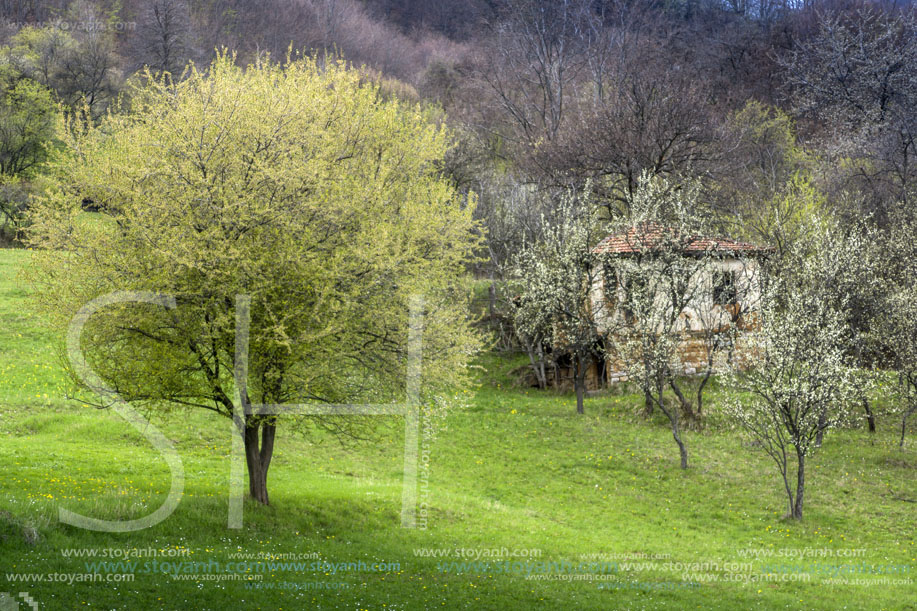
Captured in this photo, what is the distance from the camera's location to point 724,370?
25.1 m

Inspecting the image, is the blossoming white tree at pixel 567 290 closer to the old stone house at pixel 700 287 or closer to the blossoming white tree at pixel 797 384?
the old stone house at pixel 700 287

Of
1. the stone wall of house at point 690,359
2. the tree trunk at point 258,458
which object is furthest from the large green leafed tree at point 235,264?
the stone wall of house at point 690,359

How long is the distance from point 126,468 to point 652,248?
19256mm

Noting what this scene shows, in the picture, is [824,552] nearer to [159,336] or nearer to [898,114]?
[159,336]

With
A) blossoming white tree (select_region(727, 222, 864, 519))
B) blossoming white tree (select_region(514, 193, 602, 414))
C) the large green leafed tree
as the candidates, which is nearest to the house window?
blossoming white tree (select_region(727, 222, 864, 519))

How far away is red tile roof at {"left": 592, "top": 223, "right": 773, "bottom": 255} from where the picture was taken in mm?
29547

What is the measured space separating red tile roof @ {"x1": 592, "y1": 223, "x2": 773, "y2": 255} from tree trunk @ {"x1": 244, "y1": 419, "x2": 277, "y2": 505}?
55.1 feet

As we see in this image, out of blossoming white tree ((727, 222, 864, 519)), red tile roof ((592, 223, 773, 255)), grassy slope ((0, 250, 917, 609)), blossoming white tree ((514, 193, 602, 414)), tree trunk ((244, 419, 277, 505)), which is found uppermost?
red tile roof ((592, 223, 773, 255))

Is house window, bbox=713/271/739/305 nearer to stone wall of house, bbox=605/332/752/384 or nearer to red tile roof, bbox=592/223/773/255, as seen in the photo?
red tile roof, bbox=592/223/773/255

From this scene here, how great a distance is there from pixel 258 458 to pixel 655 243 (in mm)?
17482

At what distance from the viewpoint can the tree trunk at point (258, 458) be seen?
1777cm

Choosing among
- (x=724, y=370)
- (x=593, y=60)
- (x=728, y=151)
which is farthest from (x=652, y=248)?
(x=593, y=60)

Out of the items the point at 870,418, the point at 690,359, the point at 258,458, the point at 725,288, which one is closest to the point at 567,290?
the point at 725,288

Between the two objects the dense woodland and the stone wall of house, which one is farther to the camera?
the dense woodland
